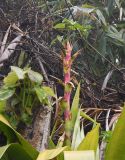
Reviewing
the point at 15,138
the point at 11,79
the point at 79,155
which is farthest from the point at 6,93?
the point at 79,155

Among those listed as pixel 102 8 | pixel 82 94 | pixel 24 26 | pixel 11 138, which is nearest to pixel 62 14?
pixel 102 8

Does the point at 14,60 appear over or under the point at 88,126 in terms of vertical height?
over

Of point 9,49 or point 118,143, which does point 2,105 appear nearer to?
point 118,143

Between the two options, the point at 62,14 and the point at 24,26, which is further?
the point at 62,14

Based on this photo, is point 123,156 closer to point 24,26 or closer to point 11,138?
point 11,138

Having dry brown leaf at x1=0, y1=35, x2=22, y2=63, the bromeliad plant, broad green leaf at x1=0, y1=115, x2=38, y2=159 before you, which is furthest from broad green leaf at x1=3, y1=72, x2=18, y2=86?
dry brown leaf at x1=0, y1=35, x2=22, y2=63

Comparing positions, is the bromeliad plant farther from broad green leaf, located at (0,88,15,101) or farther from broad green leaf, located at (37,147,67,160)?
broad green leaf, located at (37,147,67,160)
